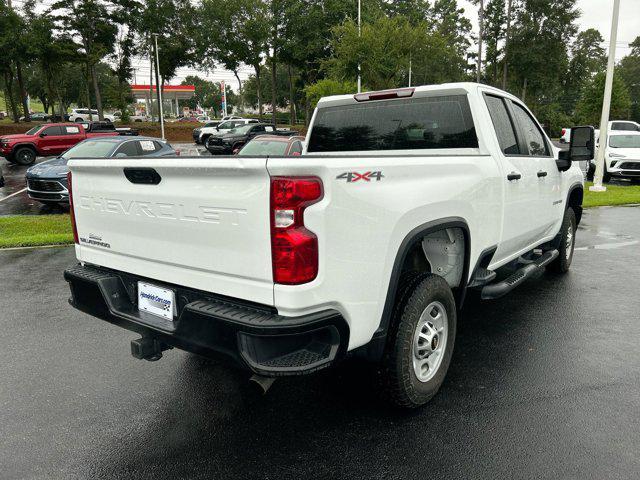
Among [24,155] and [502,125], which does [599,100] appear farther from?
[502,125]

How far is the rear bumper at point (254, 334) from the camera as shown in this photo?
2.25 m

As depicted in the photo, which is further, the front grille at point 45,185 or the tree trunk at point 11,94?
the tree trunk at point 11,94

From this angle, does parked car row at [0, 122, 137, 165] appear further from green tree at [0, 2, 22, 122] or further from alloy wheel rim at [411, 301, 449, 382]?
alloy wheel rim at [411, 301, 449, 382]

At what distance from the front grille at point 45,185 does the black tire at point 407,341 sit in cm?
1006

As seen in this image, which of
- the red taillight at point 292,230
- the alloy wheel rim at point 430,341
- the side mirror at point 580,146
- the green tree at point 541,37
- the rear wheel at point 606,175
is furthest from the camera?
the green tree at point 541,37

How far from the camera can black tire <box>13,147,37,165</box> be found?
838 inches

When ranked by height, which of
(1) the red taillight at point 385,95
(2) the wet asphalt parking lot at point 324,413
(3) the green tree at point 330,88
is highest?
(3) the green tree at point 330,88

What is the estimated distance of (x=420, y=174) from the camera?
112 inches

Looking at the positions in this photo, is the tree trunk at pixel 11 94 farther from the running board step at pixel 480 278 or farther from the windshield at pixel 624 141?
the running board step at pixel 480 278

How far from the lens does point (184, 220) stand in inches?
101

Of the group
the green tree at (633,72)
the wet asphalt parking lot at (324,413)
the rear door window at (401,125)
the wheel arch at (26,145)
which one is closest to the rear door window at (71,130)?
the wheel arch at (26,145)

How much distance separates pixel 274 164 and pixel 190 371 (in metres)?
2.16

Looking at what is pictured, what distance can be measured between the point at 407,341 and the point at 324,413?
0.74 m

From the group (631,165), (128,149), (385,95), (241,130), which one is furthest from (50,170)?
(241,130)
